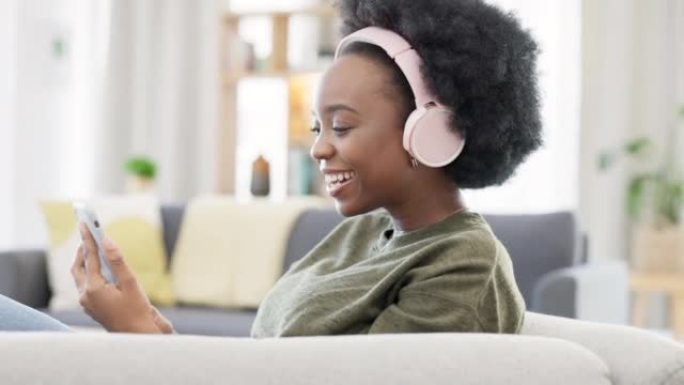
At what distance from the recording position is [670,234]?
15.6 feet

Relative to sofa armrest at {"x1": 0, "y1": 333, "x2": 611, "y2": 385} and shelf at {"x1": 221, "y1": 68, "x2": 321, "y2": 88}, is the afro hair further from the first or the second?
shelf at {"x1": 221, "y1": 68, "x2": 321, "y2": 88}

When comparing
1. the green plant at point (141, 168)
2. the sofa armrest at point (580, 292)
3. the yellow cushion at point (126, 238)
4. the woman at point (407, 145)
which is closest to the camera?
the woman at point (407, 145)

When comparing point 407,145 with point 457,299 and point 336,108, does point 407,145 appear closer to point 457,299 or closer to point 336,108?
Answer: point 336,108

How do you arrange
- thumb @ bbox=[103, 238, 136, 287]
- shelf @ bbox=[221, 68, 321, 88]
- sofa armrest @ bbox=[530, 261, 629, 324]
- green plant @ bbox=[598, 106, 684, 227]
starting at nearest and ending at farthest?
thumb @ bbox=[103, 238, 136, 287], sofa armrest @ bbox=[530, 261, 629, 324], green plant @ bbox=[598, 106, 684, 227], shelf @ bbox=[221, 68, 321, 88]

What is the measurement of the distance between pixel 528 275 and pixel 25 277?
5.37ft

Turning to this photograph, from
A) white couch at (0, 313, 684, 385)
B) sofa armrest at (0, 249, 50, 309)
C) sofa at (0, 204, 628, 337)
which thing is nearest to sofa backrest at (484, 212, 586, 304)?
sofa at (0, 204, 628, 337)

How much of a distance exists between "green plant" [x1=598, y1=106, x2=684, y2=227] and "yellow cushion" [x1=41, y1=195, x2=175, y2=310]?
2091 millimetres

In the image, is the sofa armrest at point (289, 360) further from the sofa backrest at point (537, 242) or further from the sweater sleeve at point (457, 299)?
the sofa backrest at point (537, 242)

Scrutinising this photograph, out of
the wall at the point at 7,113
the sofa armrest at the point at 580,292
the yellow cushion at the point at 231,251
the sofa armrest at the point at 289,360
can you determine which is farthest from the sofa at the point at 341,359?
the wall at the point at 7,113

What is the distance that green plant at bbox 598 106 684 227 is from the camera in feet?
15.9

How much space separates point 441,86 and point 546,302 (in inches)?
76.5

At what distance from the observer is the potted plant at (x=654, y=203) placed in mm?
4766

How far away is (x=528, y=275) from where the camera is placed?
128 inches

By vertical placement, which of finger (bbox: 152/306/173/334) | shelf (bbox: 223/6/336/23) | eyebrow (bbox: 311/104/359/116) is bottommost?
finger (bbox: 152/306/173/334)
